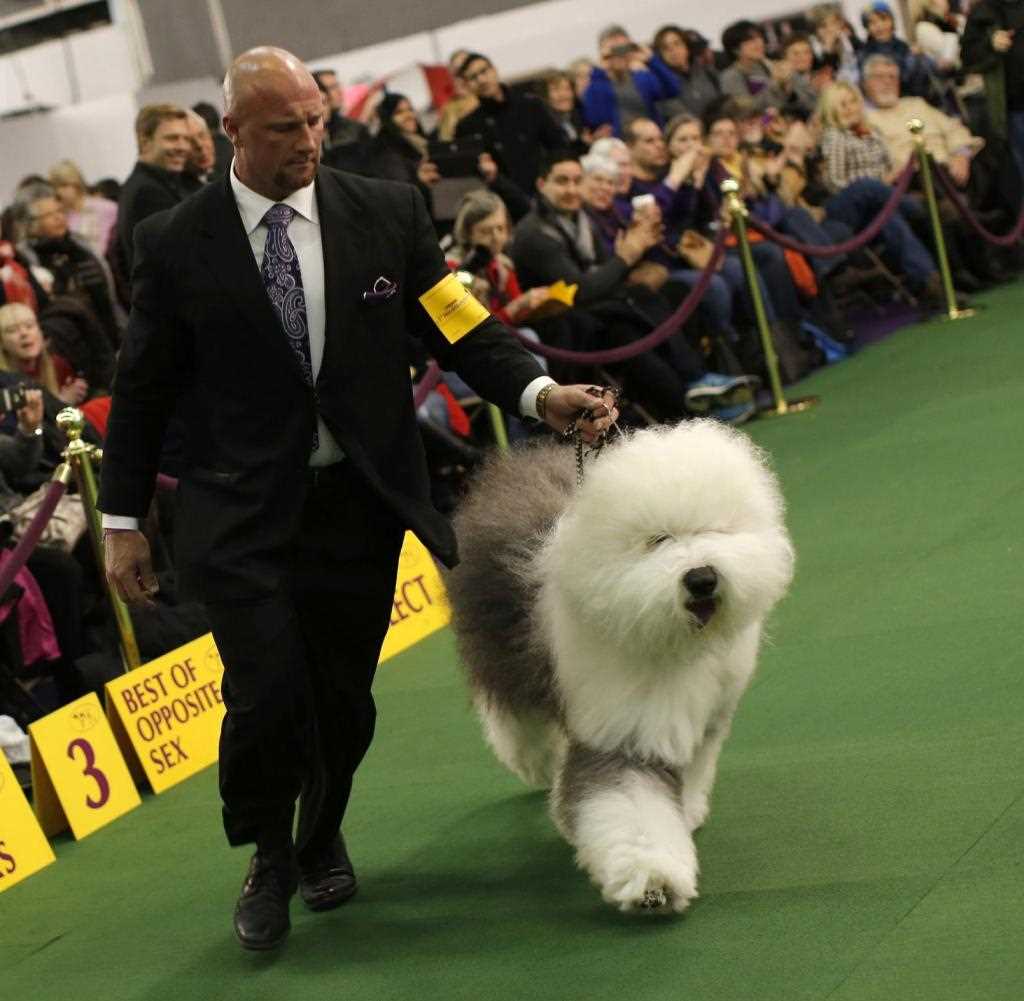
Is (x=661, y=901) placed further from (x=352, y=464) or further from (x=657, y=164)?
(x=657, y=164)

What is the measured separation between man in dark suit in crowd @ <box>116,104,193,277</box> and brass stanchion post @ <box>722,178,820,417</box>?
283 centimetres

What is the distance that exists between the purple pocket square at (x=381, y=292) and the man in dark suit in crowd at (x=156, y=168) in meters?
3.80

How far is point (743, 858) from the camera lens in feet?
12.3

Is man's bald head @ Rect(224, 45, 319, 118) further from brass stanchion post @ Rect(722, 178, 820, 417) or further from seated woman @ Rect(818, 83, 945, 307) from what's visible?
seated woman @ Rect(818, 83, 945, 307)

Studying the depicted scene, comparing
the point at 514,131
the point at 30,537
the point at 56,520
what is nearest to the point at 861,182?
the point at 514,131

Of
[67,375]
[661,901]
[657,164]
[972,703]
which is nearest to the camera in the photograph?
[661,901]

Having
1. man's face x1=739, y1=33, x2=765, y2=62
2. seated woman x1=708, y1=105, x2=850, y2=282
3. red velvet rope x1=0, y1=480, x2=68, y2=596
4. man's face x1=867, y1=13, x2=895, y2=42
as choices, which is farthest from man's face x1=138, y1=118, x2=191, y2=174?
man's face x1=867, y1=13, x2=895, y2=42

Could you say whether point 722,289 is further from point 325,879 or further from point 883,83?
point 325,879

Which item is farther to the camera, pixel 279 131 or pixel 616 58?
pixel 616 58

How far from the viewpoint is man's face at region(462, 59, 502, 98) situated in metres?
10.8

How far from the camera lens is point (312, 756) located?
12.5ft

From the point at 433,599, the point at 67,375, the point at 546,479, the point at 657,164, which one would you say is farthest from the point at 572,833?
the point at 657,164

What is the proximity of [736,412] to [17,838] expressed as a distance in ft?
16.6

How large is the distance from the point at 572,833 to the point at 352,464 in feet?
2.82
